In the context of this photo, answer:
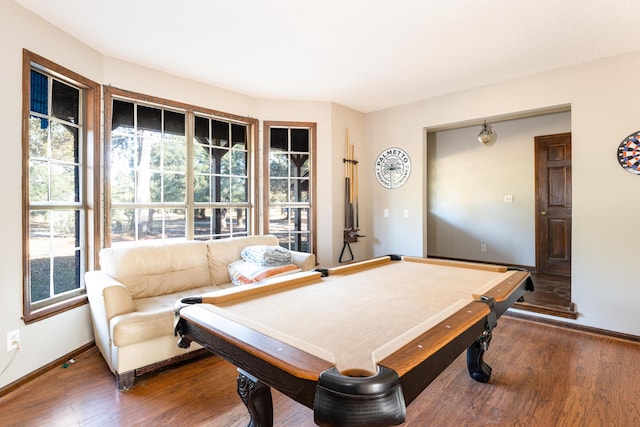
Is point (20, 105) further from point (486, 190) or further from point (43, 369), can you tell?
point (486, 190)

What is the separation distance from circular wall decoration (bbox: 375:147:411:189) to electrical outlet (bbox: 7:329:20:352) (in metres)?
4.02

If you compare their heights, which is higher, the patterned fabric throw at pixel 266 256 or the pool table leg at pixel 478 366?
the patterned fabric throw at pixel 266 256

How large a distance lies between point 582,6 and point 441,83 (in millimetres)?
1473

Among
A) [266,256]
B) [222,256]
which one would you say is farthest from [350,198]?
[222,256]

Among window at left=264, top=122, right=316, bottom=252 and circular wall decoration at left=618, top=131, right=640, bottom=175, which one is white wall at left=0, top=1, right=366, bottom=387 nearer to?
window at left=264, top=122, right=316, bottom=252

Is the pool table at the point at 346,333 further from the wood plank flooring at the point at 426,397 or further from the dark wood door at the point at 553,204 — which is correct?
the dark wood door at the point at 553,204

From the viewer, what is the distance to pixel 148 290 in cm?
270

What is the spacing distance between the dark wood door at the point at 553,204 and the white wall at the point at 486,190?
95mm

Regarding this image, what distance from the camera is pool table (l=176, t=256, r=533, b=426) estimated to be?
0.82m

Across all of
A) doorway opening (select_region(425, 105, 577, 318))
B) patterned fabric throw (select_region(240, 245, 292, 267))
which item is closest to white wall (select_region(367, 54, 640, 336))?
doorway opening (select_region(425, 105, 577, 318))

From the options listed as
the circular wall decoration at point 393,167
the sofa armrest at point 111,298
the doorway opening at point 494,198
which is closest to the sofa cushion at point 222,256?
the sofa armrest at point 111,298

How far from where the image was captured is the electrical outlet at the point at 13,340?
2135 mm

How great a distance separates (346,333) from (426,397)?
4.19 feet

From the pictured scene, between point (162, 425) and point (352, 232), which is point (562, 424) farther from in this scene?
point (352, 232)
